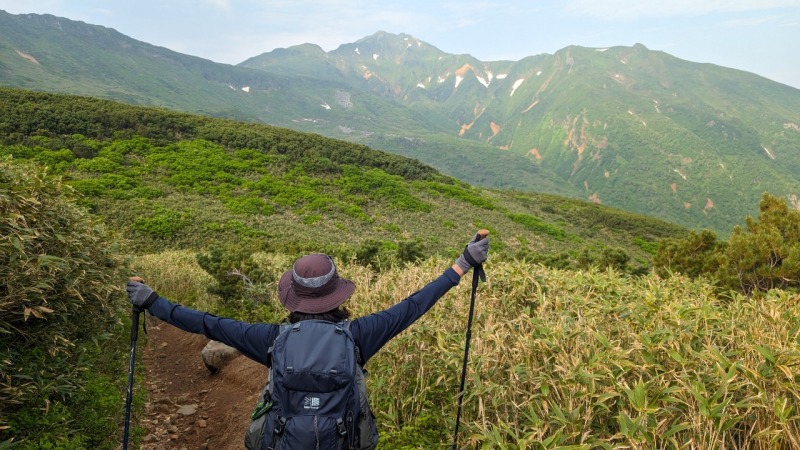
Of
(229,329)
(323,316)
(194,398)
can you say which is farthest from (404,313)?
(194,398)

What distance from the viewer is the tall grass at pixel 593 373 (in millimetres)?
2777

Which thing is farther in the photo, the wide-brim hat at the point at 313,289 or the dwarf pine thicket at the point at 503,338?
the dwarf pine thicket at the point at 503,338

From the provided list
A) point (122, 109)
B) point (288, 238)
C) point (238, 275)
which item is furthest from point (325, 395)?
point (122, 109)

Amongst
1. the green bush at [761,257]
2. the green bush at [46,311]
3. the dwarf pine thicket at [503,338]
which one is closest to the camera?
the dwarf pine thicket at [503,338]

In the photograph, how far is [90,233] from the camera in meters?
5.71

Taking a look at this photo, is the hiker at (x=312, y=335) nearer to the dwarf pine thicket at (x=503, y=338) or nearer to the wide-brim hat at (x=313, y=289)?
the wide-brim hat at (x=313, y=289)

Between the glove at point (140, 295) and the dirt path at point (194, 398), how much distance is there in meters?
3.01

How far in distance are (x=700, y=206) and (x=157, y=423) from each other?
18134 cm

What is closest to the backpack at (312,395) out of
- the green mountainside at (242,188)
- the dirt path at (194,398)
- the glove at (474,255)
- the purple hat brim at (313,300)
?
the purple hat brim at (313,300)

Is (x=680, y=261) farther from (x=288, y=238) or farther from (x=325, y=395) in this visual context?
(x=288, y=238)

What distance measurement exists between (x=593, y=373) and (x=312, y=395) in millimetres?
2006

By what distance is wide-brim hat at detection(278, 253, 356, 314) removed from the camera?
272 cm

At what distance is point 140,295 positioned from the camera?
300 centimetres

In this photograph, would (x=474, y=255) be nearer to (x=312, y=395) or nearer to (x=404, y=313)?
(x=404, y=313)
